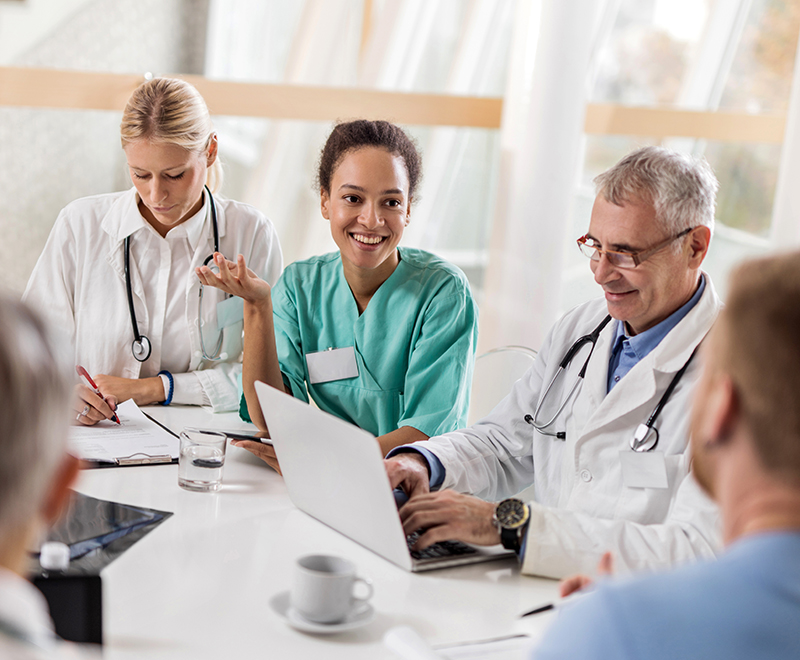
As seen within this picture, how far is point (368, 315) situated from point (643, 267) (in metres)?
0.79

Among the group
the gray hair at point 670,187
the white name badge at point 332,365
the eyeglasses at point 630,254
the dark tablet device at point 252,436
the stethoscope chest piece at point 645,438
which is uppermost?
the gray hair at point 670,187

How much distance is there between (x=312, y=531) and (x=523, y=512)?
367 mm

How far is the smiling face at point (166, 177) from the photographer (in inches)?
85.9

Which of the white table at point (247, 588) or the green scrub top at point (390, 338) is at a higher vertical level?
the green scrub top at point (390, 338)

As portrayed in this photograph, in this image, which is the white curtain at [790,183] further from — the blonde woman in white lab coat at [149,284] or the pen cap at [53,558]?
the pen cap at [53,558]

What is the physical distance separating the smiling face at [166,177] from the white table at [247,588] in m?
0.90

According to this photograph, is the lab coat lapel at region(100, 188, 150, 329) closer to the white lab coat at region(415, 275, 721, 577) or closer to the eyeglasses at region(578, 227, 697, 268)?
the white lab coat at region(415, 275, 721, 577)

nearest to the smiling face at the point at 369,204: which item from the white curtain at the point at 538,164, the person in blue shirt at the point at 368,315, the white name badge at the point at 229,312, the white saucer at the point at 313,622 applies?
the person in blue shirt at the point at 368,315

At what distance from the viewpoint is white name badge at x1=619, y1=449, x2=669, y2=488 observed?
146 cm

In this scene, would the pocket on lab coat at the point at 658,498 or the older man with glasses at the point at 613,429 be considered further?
the pocket on lab coat at the point at 658,498

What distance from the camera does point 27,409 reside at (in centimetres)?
63

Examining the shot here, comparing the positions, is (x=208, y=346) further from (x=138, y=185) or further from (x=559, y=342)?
(x=559, y=342)

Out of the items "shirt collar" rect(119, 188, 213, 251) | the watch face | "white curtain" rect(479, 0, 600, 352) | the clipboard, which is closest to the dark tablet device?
the clipboard

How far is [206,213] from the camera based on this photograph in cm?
239
